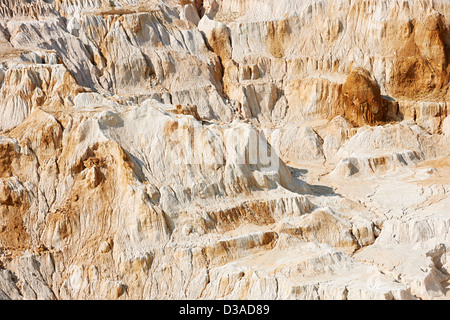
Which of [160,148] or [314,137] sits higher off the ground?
[160,148]

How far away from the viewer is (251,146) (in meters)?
32.5

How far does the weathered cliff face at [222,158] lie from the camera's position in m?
27.5

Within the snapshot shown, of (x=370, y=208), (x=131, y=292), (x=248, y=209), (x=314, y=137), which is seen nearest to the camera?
(x=131, y=292)

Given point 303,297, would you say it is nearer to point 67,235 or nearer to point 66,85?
point 67,235

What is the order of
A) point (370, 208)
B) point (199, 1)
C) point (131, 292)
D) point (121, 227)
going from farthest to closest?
point (199, 1)
point (370, 208)
point (121, 227)
point (131, 292)

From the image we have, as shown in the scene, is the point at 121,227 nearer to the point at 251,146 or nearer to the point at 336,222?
the point at 251,146

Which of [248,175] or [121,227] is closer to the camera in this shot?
[121,227]

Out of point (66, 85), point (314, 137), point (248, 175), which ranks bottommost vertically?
point (314, 137)

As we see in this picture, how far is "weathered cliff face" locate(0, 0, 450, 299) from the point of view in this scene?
90.3 ft

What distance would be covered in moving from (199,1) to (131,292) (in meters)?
39.3

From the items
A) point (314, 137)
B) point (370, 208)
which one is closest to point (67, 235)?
point (370, 208)

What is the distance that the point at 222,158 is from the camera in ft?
105

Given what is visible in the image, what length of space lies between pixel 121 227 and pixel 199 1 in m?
36.7

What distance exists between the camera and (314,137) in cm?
4697
